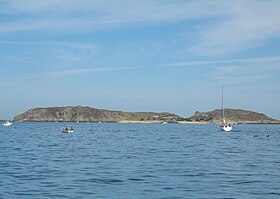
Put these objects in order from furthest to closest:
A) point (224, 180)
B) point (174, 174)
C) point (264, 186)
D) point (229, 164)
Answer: point (229, 164) < point (174, 174) < point (224, 180) < point (264, 186)

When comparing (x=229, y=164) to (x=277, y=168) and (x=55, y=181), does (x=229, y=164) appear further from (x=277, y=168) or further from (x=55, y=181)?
(x=55, y=181)

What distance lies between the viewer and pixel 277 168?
4228 cm

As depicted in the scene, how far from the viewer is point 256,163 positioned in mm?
46875

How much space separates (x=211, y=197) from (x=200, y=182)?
580 centimetres

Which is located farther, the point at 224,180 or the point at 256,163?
the point at 256,163

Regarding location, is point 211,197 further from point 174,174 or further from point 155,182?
point 174,174

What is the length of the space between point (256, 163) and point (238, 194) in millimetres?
19859

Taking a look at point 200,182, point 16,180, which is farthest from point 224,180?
point 16,180

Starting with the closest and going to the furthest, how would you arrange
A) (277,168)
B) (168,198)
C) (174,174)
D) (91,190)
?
(168,198) < (91,190) < (174,174) < (277,168)

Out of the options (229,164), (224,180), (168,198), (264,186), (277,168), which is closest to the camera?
(168,198)

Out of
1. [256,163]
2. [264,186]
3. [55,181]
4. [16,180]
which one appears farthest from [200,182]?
[256,163]

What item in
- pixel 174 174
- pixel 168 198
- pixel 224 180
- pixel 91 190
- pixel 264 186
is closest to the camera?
pixel 168 198

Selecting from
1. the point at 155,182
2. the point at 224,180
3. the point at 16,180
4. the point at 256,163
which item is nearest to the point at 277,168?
the point at 256,163

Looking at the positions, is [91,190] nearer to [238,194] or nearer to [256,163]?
[238,194]
